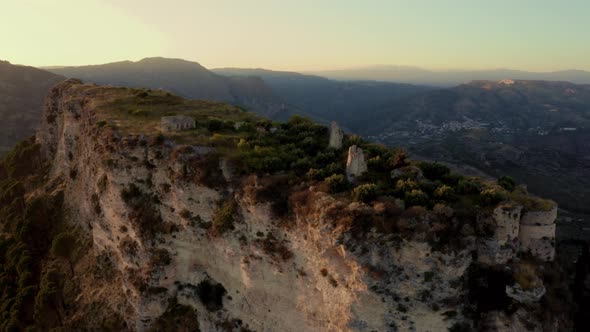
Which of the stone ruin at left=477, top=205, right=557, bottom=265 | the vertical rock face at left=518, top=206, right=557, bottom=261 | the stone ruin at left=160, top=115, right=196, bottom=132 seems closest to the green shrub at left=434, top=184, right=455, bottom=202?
the stone ruin at left=477, top=205, right=557, bottom=265

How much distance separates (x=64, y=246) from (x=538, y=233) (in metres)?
51.6

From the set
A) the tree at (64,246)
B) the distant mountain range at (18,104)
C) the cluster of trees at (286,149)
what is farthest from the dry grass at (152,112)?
the distant mountain range at (18,104)

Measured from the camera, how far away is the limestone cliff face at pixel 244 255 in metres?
26.1

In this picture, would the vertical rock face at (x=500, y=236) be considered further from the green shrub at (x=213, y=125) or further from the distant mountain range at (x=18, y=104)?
the distant mountain range at (x=18, y=104)

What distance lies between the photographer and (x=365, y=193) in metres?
28.0

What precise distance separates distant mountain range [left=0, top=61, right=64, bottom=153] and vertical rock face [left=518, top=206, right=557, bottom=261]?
159 metres

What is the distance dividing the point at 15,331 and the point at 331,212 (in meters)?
41.3

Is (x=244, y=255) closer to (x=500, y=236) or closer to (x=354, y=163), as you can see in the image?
(x=354, y=163)

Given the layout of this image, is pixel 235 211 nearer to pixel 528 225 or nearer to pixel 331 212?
pixel 331 212

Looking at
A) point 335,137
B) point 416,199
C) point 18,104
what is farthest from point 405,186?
point 18,104

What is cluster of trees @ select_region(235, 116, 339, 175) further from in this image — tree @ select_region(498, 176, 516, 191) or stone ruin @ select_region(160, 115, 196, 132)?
tree @ select_region(498, 176, 516, 191)

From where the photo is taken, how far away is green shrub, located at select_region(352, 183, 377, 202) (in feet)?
92.0

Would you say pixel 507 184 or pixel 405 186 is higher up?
pixel 405 186

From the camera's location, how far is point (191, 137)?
131 feet
